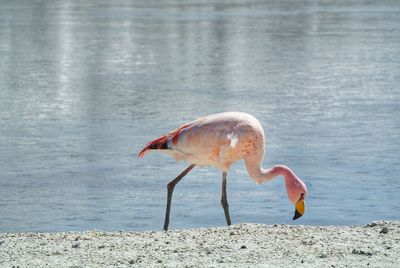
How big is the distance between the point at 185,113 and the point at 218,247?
695 centimetres

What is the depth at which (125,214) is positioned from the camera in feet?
30.1

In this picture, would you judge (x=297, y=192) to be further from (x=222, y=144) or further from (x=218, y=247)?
(x=218, y=247)

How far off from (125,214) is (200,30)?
16.7 meters

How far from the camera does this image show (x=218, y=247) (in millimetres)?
7027

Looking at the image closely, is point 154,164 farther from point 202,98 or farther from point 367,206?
point 202,98

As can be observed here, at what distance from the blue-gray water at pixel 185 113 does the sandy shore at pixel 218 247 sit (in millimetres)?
1148

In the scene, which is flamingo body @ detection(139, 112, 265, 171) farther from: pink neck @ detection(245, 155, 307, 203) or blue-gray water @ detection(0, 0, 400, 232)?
blue-gray water @ detection(0, 0, 400, 232)

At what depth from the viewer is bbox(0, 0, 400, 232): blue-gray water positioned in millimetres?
9477

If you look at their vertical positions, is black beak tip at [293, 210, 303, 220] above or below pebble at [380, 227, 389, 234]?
below

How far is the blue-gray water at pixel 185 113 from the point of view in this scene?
31.1 feet

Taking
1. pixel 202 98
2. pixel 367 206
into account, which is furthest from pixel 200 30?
pixel 367 206

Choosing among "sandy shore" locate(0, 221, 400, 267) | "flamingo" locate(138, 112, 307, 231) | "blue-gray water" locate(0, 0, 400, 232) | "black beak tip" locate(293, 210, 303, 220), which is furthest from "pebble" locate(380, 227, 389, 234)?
"blue-gray water" locate(0, 0, 400, 232)

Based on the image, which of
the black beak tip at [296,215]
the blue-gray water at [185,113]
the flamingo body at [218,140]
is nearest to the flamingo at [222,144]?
the flamingo body at [218,140]

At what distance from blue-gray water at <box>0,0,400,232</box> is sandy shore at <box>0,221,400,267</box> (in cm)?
115
